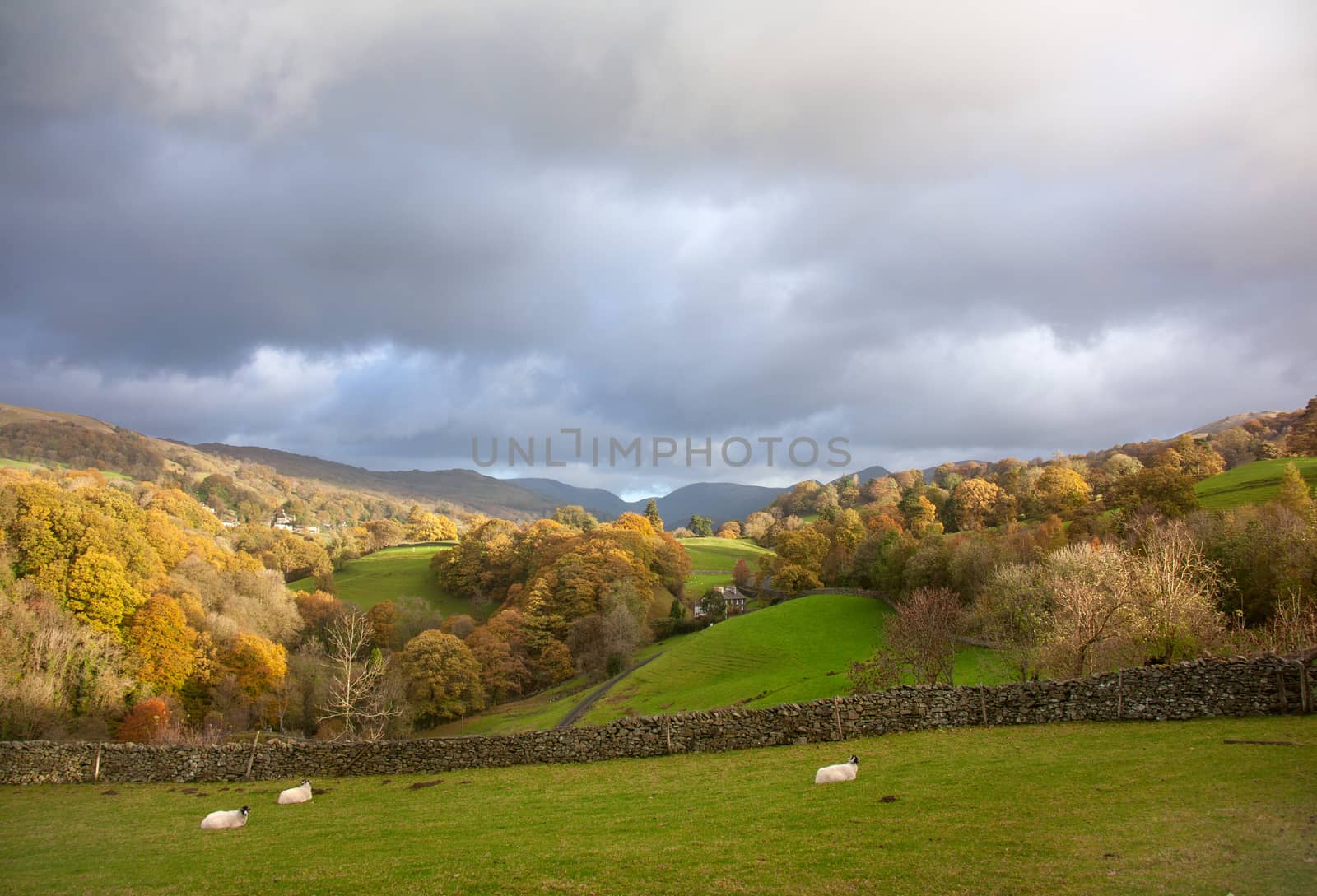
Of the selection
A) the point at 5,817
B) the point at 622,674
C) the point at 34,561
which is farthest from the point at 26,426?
the point at 5,817

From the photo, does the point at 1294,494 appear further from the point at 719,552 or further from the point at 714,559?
the point at 719,552

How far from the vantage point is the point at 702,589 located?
106 meters

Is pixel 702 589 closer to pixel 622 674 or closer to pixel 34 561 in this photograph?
pixel 622 674

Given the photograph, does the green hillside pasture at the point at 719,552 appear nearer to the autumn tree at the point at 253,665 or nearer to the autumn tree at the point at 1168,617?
the autumn tree at the point at 253,665

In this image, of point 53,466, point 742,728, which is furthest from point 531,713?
point 53,466

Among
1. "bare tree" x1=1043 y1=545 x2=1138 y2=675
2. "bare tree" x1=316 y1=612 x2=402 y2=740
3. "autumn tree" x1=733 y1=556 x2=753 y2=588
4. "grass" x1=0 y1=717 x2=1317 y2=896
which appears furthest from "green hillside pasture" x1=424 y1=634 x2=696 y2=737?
"autumn tree" x1=733 y1=556 x2=753 y2=588

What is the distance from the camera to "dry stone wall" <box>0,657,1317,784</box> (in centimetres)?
1866

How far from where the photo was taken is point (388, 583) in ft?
356

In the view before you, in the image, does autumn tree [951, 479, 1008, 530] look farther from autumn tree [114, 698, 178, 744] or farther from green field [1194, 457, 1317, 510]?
autumn tree [114, 698, 178, 744]

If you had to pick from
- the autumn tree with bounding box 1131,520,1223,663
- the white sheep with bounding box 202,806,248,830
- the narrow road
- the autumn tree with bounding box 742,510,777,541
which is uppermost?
the autumn tree with bounding box 1131,520,1223,663

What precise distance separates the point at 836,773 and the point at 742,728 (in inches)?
217

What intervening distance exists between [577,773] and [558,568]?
62.9 metres

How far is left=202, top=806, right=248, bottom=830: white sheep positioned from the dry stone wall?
5490mm

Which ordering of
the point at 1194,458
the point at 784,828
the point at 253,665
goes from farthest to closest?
the point at 1194,458, the point at 253,665, the point at 784,828
